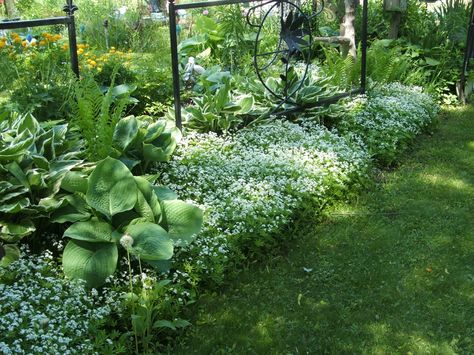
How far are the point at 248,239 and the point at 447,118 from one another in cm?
382

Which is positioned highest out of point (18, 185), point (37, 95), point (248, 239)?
point (37, 95)

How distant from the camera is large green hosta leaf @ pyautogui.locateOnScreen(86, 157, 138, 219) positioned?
10.7 feet

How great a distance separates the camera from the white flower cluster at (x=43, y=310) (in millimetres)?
2596

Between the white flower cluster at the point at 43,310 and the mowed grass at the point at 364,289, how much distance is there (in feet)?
1.55

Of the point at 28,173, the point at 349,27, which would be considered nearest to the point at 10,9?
the point at 349,27

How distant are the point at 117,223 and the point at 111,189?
191 mm

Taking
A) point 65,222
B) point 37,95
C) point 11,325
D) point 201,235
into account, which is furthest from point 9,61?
point 11,325

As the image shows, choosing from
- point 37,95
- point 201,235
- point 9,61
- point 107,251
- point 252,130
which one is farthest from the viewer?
point 9,61

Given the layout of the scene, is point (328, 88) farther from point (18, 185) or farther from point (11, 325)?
point (11, 325)

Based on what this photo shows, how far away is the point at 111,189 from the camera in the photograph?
129 inches

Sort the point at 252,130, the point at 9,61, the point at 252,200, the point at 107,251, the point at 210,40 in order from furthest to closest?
1. the point at 210,40
2. the point at 9,61
3. the point at 252,130
4. the point at 252,200
5. the point at 107,251

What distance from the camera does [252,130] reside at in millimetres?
5180

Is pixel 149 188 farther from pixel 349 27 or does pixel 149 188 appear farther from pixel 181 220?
pixel 349 27

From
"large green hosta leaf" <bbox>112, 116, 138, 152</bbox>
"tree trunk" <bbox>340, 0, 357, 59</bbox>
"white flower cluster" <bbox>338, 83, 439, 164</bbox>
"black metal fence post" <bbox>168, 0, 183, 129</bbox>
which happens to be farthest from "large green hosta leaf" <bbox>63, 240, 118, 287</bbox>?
"tree trunk" <bbox>340, 0, 357, 59</bbox>
